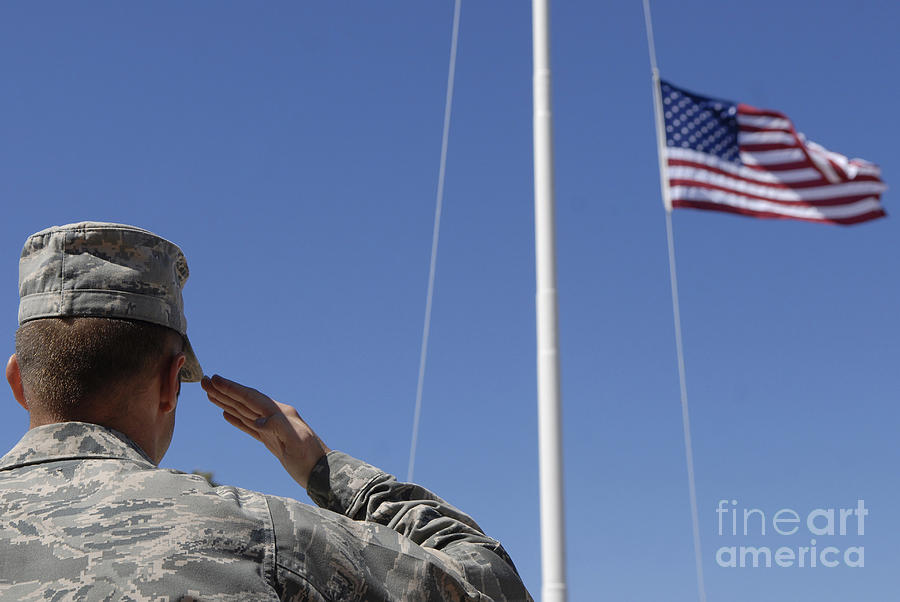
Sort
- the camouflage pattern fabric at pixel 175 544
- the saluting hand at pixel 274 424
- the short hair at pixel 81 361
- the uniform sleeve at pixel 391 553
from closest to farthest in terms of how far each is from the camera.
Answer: the camouflage pattern fabric at pixel 175 544, the uniform sleeve at pixel 391 553, the short hair at pixel 81 361, the saluting hand at pixel 274 424

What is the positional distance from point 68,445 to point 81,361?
0.16 metres

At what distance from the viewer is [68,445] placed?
2.26 metres

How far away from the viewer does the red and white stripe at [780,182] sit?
475 inches

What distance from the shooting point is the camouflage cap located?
2.38m

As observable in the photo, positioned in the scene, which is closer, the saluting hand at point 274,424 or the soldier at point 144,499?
the soldier at point 144,499

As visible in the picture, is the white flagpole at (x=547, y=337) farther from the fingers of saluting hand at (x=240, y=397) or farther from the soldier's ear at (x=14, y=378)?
the soldier's ear at (x=14, y=378)

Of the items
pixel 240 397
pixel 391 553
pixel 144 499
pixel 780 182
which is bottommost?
pixel 391 553

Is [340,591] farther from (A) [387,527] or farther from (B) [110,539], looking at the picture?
(B) [110,539]

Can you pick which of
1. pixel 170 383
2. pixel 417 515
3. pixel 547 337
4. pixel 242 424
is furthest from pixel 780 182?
pixel 170 383

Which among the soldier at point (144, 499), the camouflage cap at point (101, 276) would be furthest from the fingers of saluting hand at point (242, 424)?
the camouflage cap at point (101, 276)

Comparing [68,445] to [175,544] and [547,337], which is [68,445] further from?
[547,337]

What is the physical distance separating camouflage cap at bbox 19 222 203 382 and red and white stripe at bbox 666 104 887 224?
32.3ft

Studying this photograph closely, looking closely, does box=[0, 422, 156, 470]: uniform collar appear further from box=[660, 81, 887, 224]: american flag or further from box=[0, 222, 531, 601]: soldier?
box=[660, 81, 887, 224]: american flag

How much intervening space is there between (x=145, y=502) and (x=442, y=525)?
2.07 ft
